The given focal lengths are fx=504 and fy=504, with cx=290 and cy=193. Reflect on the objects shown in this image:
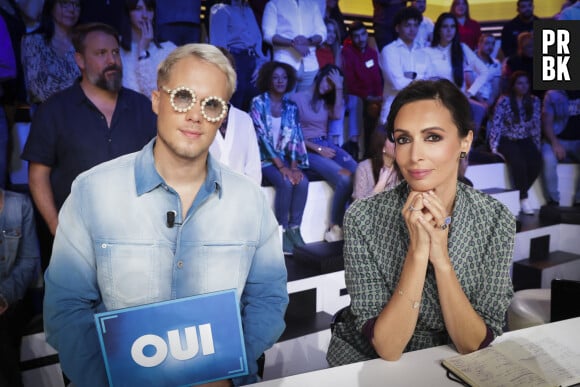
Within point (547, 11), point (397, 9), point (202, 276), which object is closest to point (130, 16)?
point (202, 276)

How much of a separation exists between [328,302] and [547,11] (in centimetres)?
A: 417

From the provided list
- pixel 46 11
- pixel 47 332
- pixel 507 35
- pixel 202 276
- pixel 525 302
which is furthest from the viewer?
pixel 507 35

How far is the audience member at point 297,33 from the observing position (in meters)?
3.79

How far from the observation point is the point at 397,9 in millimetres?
4652

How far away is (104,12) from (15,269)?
1545 millimetres

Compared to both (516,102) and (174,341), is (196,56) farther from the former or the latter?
(516,102)

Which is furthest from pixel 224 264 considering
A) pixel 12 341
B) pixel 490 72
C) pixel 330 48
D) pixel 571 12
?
pixel 571 12

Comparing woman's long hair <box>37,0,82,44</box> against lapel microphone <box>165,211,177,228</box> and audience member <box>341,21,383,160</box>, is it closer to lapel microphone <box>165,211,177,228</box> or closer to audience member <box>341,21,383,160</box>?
lapel microphone <box>165,211,177,228</box>

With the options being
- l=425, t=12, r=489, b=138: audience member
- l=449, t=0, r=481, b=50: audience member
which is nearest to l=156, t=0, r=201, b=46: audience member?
l=425, t=12, r=489, b=138: audience member

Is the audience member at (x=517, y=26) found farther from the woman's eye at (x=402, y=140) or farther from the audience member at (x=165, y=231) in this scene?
the audience member at (x=165, y=231)

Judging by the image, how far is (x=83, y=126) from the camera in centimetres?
275

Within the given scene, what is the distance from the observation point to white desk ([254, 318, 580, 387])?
1.27 meters

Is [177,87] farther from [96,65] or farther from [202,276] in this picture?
[96,65]

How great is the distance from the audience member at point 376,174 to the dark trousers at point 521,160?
1906mm
